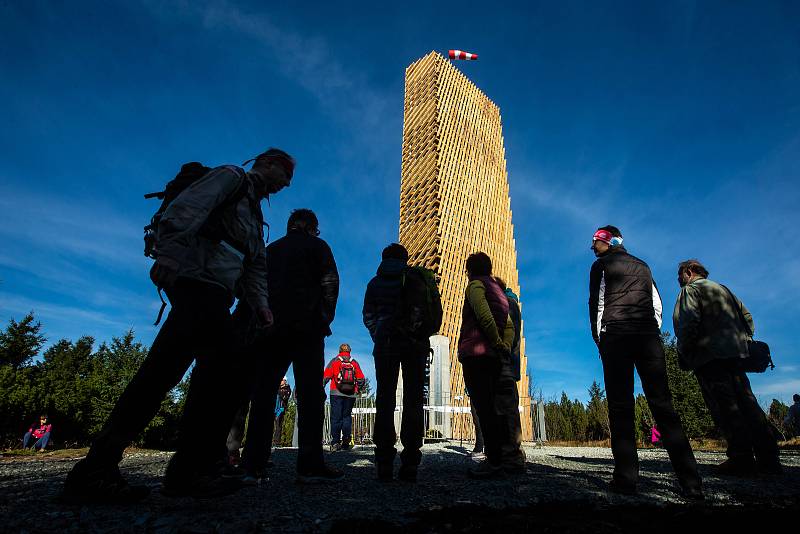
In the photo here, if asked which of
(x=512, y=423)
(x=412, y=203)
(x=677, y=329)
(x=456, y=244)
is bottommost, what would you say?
(x=512, y=423)

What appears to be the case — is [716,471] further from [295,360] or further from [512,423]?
[295,360]

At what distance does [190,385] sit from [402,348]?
1026 millimetres

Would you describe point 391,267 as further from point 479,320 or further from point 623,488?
point 623,488

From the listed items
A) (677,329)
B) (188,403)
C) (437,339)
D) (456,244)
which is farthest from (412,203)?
(188,403)

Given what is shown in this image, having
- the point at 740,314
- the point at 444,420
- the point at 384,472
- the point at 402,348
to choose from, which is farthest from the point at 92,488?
the point at 444,420

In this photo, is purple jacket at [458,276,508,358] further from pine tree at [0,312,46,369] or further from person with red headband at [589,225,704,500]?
pine tree at [0,312,46,369]

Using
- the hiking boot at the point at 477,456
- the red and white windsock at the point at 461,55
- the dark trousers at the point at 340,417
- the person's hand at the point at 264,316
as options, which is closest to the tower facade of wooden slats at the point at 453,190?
the red and white windsock at the point at 461,55

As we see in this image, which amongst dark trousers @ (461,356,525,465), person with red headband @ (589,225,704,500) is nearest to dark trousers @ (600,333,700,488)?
person with red headband @ (589,225,704,500)

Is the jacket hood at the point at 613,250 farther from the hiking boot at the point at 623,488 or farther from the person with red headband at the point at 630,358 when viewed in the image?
the hiking boot at the point at 623,488

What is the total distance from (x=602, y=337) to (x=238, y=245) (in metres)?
1.52

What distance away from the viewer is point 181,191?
1.32 metres

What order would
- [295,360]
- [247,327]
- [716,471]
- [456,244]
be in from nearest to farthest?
[247,327]
[295,360]
[716,471]
[456,244]

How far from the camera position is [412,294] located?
214 centimetres

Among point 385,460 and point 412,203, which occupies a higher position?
point 412,203
